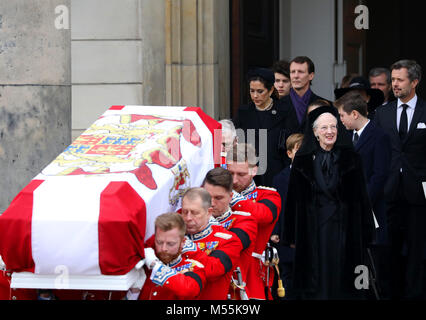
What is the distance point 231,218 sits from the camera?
5664 mm

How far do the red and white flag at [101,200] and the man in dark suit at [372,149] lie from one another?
2.00m

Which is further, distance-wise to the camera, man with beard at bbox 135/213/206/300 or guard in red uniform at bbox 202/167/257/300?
guard in red uniform at bbox 202/167/257/300

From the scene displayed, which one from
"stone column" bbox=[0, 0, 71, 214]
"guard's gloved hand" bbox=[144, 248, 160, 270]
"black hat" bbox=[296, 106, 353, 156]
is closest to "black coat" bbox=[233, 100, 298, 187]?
"black hat" bbox=[296, 106, 353, 156]

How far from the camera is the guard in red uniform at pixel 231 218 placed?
18.0 feet

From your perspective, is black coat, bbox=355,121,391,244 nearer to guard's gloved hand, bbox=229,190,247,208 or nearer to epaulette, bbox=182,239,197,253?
guard's gloved hand, bbox=229,190,247,208

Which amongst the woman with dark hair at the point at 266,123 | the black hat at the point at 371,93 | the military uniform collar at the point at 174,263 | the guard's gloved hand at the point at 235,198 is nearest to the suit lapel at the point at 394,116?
the black hat at the point at 371,93

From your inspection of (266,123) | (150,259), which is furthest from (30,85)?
(266,123)

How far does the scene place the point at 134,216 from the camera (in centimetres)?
464

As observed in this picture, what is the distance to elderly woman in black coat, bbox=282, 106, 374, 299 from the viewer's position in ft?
20.8

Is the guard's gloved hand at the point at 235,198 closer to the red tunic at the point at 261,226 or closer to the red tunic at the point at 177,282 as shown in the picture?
the red tunic at the point at 261,226

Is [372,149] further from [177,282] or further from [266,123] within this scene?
[177,282]

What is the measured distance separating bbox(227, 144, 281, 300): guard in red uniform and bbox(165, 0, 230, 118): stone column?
381cm
